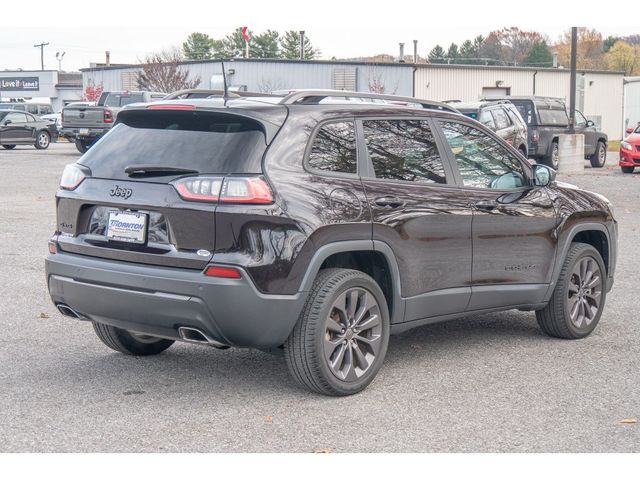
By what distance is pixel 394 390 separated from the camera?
627cm

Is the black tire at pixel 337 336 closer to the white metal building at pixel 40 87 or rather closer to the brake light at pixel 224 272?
the brake light at pixel 224 272

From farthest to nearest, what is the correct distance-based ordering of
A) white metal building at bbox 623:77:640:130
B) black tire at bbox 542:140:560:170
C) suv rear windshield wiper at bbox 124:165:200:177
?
white metal building at bbox 623:77:640:130 → black tire at bbox 542:140:560:170 → suv rear windshield wiper at bbox 124:165:200:177

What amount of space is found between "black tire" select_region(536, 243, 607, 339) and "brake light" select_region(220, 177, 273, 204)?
2913 mm

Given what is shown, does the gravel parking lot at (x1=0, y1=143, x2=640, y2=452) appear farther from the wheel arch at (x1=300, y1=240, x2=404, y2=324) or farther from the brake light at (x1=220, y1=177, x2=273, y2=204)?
the brake light at (x1=220, y1=177, x2=273, y2=204)

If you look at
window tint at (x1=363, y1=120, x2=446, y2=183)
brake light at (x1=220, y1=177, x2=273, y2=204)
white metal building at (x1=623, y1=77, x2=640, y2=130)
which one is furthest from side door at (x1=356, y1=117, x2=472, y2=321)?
white metal building at (x1=623, y1=77, x2=640, y2=130)

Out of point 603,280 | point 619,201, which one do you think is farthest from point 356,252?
point 619,201

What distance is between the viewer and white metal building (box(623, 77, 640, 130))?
71.1 metres

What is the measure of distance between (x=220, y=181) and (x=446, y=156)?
1.87 metres

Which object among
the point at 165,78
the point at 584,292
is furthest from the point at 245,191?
the point at 165,78

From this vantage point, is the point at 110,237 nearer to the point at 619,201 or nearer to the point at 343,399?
the point at 343,399

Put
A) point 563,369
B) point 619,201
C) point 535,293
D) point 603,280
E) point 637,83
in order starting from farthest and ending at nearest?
point 637,83
point 619,201
point 603,280
point 535,293
point 563,369

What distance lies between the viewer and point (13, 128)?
38.8 metres

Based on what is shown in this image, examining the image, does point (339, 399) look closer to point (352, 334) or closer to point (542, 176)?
point (352, 334)

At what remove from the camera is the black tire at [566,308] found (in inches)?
303
